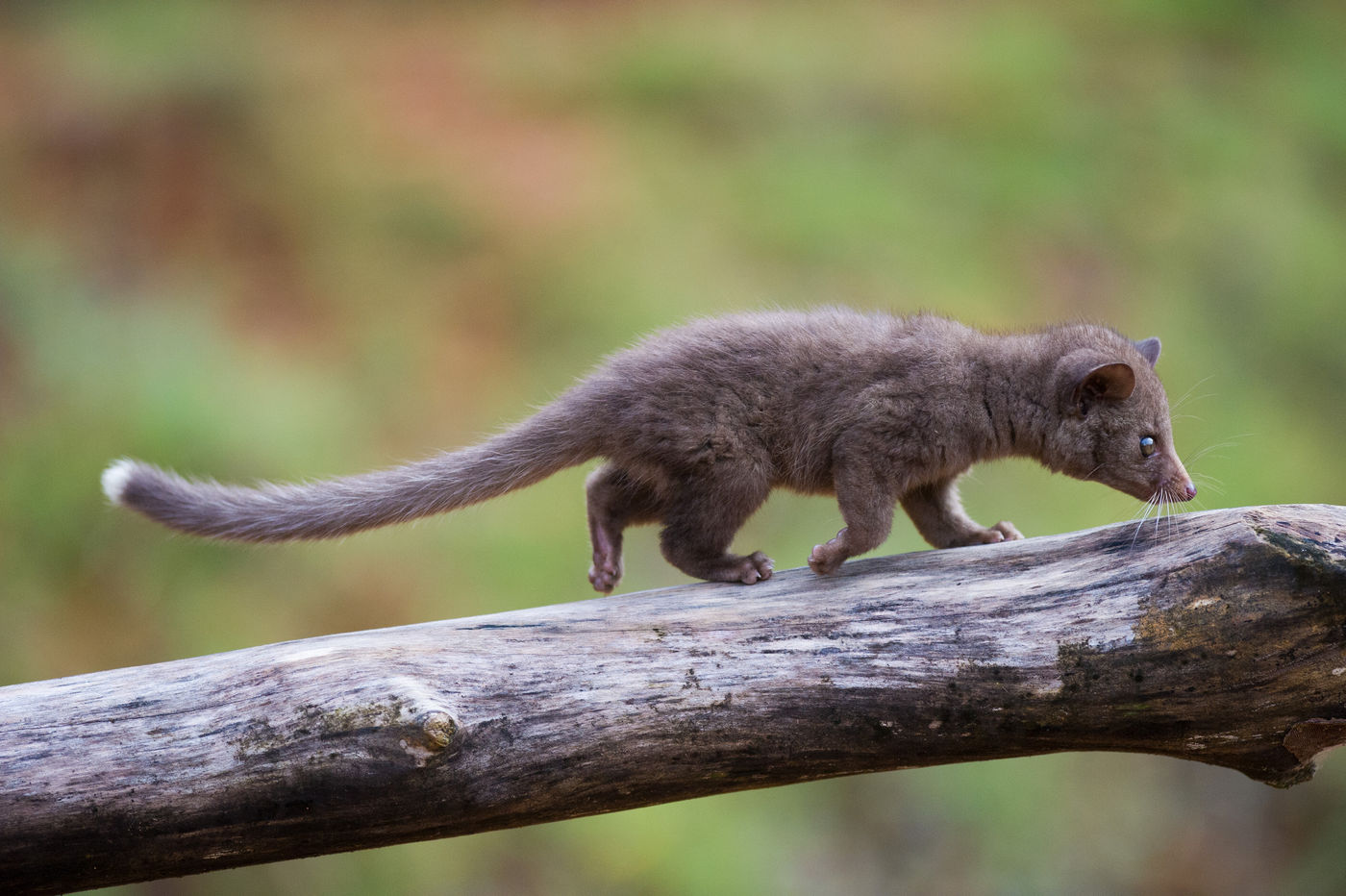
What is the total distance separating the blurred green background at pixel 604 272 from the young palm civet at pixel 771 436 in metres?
2.23

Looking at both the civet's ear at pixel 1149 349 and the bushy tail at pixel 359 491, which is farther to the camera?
the civet's ear at pixel 1149 349

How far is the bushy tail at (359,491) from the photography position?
3.67 m

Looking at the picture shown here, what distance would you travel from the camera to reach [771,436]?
375 cm

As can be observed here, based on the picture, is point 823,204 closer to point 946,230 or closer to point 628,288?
point 946,230

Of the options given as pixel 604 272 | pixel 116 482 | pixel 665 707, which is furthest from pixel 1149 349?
pixel 604 272

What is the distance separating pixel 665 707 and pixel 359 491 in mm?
1341

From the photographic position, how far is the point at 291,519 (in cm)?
368

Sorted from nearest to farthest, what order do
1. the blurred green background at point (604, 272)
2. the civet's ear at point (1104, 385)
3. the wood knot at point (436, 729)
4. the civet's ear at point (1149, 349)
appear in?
the wood knot at point (436, 729) → the civet's ear at point (1104, 385) → the civet's ear at point (1149, 349) → the blurred green background at point (604, 272)

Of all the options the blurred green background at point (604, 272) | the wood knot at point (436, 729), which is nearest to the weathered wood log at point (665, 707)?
the wood knot at point (436, 729)

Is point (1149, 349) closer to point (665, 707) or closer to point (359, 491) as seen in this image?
Result: point (665, 707)

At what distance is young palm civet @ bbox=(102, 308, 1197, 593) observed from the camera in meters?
3.67

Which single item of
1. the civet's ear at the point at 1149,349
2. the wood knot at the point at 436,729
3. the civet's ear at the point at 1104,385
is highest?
the civet's ear at the point at 1149,349

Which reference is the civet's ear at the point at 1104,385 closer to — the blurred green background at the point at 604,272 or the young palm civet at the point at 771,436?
the young palm civet at the point at 771,436

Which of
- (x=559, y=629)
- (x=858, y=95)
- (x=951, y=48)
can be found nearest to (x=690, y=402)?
(x=559, y=629)
